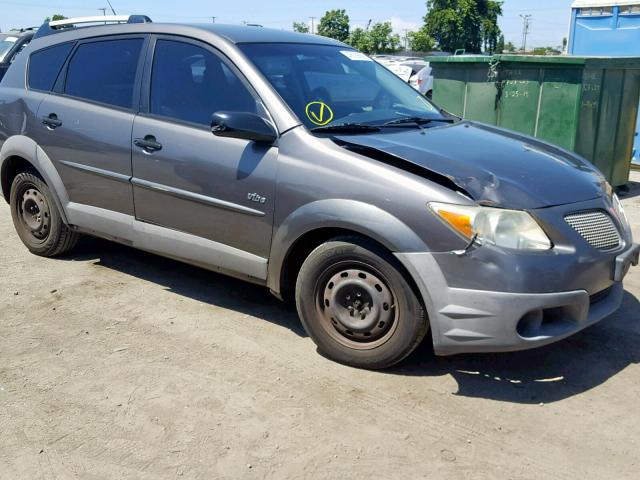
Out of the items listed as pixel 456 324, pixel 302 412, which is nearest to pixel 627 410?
pixel 456 324

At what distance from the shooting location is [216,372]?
363 centimetres

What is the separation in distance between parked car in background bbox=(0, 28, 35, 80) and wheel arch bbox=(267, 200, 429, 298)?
10288 millimetres

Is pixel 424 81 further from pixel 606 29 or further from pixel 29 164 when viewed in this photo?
pixel 29 164

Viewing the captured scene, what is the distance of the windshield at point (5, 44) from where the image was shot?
12342mm

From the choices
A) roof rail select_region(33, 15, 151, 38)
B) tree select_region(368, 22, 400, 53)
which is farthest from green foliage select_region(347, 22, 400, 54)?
roof rail select_region(33, 15, 151, 38)

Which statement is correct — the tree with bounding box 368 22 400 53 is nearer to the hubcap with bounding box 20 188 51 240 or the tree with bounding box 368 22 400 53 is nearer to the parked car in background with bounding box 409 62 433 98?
the parked car in background with bounding box 409 62 433 98

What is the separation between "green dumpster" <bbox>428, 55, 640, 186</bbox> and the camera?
24.8 ft

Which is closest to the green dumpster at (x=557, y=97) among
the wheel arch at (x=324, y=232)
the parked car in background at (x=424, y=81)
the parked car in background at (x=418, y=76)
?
the wheel arch at (x=324, y=232)

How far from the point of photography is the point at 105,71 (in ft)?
15.6

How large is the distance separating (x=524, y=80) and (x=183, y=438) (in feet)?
20.9

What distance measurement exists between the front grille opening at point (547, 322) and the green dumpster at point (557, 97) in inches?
189

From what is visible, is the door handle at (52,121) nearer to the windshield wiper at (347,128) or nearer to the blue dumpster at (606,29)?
the windshield wiper at (347,128)

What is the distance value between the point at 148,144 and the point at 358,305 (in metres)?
1.79

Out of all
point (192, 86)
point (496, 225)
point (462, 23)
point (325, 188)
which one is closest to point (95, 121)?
point (192, 86)
